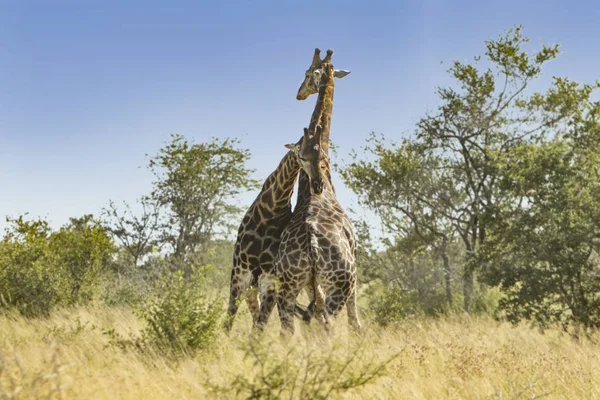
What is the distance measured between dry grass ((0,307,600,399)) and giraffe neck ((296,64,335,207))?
229 cm

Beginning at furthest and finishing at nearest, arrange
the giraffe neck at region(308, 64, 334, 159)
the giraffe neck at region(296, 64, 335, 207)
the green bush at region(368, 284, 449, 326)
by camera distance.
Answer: the green bush at region(368, 284, 449, 326) < the giraffe neck at region(308, 64, 334, 159) < the giraffe neck at region(296, 64, 335, 207)

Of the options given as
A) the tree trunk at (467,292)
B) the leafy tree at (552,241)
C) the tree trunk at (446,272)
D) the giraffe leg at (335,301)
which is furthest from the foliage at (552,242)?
the giraffe leg at (335,301)

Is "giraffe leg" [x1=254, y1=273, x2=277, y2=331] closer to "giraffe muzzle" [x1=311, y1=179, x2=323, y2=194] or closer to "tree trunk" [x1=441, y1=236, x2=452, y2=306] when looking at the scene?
"giraffe muzzle" [x1=311, y1=179, x2=323, y2=194]

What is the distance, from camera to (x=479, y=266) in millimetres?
12820

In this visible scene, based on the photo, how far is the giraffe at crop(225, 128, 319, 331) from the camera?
8.70m

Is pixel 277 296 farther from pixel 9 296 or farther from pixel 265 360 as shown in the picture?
pixel 9 296

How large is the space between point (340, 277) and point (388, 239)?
9.32 meters

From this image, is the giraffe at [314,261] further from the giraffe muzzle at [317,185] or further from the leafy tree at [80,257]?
the leafy tree at [80,257]

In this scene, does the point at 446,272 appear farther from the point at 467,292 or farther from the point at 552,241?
the point at 552,241

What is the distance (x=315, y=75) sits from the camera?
10086mm

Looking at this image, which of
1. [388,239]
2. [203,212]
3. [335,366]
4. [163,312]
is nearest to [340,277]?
[163,312]

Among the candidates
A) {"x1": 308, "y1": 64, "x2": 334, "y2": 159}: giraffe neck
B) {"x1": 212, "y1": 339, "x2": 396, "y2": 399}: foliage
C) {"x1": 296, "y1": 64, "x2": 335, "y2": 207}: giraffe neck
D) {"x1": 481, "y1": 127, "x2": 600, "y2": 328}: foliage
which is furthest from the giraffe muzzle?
{"x1": 481, "y1": 127, "x2": 600, "y2": 328}: foliage

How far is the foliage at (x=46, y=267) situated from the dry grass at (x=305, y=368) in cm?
366

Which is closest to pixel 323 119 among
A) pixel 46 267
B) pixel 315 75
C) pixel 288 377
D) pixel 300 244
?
pixel 315 75
